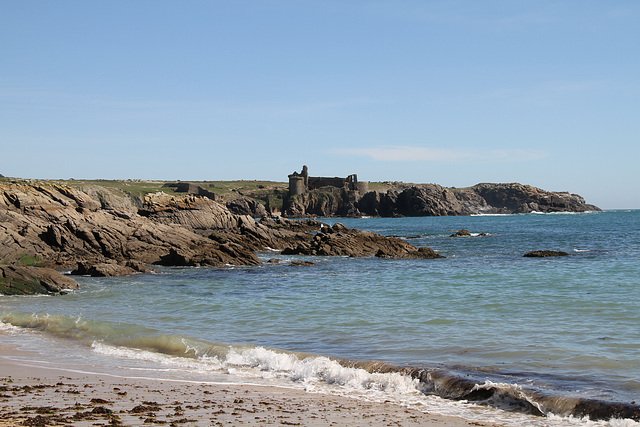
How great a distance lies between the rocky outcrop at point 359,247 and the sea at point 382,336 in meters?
13.8

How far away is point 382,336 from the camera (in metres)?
14.4

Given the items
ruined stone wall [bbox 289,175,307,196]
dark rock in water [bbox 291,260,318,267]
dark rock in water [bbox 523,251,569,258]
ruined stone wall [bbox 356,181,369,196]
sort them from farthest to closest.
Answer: ruined stone wall [bbox 356,181,369,196], ruined stone wall [bbox 289,175,307,196], dark rock in water [bbox 523,251,569,258], dark rock in water [bbox 291,260,318,267]

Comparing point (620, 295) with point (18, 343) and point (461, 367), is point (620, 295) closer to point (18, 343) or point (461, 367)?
point (461, 367)

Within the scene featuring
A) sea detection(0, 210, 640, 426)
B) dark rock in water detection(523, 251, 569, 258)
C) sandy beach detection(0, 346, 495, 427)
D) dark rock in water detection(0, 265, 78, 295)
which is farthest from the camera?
dark rock in water detection(523, 251, 569, 258)

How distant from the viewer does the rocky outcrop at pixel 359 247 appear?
41406mm

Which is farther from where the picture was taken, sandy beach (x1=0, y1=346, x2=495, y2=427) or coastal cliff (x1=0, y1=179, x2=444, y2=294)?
coastal cliff (x1=0, y1=179, x2=444, y2=294)

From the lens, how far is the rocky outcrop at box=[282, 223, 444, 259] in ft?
136

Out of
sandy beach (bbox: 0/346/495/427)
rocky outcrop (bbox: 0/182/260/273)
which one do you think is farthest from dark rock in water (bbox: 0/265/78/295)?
sandy beach (bbox: 0/346/495/427)

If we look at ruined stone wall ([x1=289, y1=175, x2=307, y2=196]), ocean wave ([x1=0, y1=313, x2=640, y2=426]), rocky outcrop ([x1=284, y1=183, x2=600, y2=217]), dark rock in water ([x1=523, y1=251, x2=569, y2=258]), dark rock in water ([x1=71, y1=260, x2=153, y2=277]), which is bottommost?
dark rock in water ([x1=71, y1=260, x2=153, y2=277])

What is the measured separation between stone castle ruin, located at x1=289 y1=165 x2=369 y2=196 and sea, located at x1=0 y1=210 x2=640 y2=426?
13903cm

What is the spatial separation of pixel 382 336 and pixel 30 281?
16.0m

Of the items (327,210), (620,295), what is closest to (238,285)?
(620,295)

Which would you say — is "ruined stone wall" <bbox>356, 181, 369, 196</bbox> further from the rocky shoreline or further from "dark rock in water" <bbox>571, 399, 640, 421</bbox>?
"dark rock in water" <bbox>571, 399, 640, 421</bbox>

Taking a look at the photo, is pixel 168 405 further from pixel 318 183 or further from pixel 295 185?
pixel 318 183
